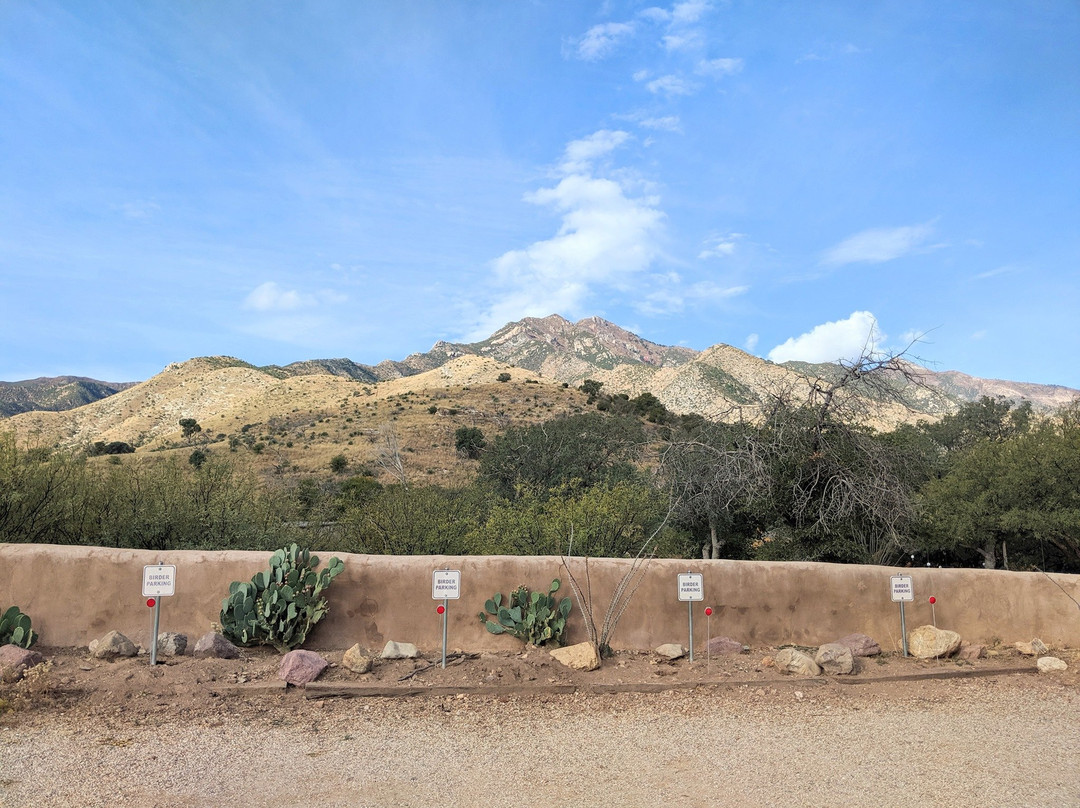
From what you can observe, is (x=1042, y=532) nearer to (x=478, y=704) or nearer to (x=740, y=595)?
(x=740, y=595)

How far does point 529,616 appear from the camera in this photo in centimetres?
848

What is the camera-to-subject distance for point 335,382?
94.5 metres

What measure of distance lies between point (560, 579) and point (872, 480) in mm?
7164

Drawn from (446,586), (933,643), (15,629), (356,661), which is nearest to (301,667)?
(356,661)

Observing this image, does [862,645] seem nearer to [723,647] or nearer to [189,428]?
[723,647]

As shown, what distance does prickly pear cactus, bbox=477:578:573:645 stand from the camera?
8.49 metres

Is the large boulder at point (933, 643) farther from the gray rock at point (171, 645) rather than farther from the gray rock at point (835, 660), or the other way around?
the gray rock at point (171, 645)

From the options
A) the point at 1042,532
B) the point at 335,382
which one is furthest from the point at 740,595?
the point at 335,382

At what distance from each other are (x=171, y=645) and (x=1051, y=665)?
1008 centimetres

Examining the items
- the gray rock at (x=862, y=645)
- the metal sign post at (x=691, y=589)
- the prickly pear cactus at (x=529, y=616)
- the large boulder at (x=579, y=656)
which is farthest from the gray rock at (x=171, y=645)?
the gray rock at (x=862, y=645)

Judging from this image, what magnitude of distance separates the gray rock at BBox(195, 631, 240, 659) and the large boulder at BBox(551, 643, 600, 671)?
351 cm

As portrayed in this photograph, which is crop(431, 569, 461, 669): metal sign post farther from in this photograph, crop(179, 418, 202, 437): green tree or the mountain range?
crop(179, 418, 202, 437): green tree

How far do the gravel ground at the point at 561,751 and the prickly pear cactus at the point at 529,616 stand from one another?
1237 mm

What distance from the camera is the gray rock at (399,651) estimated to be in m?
8.06
